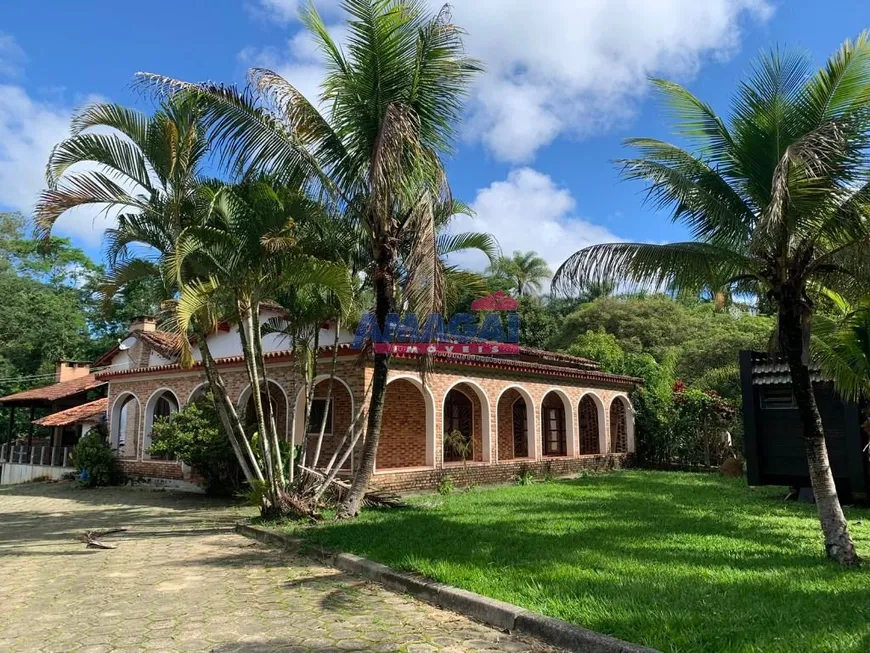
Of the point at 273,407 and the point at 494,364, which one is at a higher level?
the point at 494,364

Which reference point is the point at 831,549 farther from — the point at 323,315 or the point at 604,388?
the point at 604,388

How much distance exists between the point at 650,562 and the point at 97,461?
15.9m

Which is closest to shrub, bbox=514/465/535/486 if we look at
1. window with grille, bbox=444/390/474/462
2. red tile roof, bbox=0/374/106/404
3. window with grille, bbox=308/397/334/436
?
window with grille, bbox=444/390/474/462

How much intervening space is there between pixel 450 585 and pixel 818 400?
8903 mm

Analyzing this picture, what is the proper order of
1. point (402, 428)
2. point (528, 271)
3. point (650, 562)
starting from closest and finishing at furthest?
1. point (650, 562)
2. point (402, 428)
3. point (528, 271)

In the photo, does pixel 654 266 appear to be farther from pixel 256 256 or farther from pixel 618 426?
pixel 618 426

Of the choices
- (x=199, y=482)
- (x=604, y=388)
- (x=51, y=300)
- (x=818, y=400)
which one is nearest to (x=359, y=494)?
(x=199, y=482)

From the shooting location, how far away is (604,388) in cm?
1898

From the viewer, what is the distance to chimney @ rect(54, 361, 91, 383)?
88.6 ft

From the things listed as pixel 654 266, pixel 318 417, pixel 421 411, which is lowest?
pixel 318 417

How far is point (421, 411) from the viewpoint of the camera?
1548 centimetres

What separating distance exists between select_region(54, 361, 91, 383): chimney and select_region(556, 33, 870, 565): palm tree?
2625 centimetres

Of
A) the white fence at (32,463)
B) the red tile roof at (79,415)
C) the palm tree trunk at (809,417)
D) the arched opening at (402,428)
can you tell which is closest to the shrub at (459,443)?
the arched opening at (402,428)

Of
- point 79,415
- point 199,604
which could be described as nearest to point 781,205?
point 199,604
